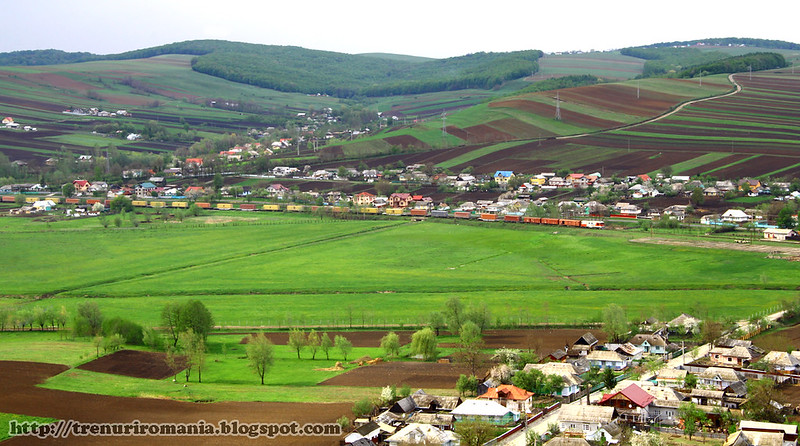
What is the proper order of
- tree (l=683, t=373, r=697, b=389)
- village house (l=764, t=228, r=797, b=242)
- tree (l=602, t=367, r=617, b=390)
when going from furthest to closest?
village house (l=764, t=228, r=797, b=242), tree (l=602, t=367, r=617, b=390), tree (l=683, t=373, r=697, b=389)

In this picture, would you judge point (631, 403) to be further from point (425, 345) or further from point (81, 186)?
point (81, 186)

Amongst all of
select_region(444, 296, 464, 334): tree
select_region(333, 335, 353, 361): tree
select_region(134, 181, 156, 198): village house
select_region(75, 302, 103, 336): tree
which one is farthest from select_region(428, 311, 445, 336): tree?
select_region(134, 181, 156, 198): village house

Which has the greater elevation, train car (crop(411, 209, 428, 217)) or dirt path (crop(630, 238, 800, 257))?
dirt path (crop(630, 238, 800, 257))

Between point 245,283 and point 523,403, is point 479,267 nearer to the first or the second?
point 245,283

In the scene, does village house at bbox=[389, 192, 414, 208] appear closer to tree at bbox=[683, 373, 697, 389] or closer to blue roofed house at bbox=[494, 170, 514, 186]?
blue roofed house at bbox=[494, 170, 514, 186]

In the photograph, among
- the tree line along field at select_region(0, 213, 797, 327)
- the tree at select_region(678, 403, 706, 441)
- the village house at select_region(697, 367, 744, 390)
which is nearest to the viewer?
the tree at select_region(678, 403, 706, 441)

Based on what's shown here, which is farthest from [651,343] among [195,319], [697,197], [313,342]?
[697,197]

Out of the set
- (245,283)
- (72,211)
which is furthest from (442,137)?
(245,283)
